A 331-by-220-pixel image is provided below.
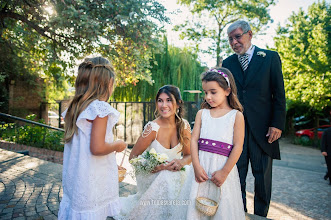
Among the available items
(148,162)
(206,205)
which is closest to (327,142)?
(148,162)

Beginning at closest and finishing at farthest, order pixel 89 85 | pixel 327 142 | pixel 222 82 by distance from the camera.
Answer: pixel 89 85
pixel 222 82
pixel 327 142

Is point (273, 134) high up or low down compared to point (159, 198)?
up

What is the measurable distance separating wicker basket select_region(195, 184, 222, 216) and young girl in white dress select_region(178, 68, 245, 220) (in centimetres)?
7

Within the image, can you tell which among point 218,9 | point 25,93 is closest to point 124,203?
point 25,93

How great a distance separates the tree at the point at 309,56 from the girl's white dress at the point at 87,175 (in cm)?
1466

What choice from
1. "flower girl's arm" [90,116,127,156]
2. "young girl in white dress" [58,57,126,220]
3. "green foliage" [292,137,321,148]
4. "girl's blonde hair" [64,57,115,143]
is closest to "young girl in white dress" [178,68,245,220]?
"young girl in white dress" [58,57,126,220]

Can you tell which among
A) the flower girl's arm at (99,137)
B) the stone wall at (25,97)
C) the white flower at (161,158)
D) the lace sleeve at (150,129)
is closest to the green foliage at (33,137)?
the stone wall at (25,97)

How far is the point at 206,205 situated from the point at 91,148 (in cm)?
100

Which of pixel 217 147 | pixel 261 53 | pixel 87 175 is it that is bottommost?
pixel 87 175

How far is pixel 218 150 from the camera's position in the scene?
226 cm

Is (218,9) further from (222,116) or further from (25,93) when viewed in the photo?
(222,116)

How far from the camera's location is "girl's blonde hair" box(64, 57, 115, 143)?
7.00ft

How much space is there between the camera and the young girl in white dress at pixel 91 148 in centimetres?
202

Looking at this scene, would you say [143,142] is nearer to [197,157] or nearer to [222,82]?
[197,157]
